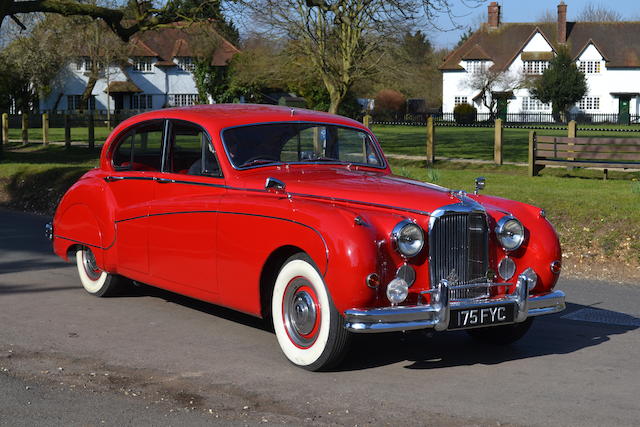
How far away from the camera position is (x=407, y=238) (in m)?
6.08

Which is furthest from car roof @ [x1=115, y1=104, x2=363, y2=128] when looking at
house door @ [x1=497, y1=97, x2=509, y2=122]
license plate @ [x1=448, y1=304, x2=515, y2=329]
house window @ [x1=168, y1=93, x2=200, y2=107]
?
house window @ [x1=168, y1=93, x2=200, y2=107]

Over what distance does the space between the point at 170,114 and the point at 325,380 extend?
3.18m

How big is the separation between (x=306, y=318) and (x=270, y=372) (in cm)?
44

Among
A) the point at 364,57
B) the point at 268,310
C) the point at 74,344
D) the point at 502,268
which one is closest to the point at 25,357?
the point at 74,344

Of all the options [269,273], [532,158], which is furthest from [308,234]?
[532,158]

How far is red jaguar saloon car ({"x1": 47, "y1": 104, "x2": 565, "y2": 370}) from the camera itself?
602cm

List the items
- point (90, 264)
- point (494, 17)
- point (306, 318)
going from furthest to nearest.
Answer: point (494, 17)
point (90, 264)
point (306, 318)

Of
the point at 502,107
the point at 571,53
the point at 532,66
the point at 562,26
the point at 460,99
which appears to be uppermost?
the point at 562,26

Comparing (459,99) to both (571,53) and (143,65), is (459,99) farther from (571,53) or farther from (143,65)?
(143,65)

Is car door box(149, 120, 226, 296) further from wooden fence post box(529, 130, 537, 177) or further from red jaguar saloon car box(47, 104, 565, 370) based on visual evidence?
wooden fence post box(529, 130, 537, 177)

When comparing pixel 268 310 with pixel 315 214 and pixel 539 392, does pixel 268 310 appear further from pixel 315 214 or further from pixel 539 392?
pixel 539 392

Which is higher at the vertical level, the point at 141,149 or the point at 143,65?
the point at 143,65

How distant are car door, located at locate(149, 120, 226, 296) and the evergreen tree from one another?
68.2 meters

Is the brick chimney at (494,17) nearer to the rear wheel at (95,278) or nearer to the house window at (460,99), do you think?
the house window at (460,99)
